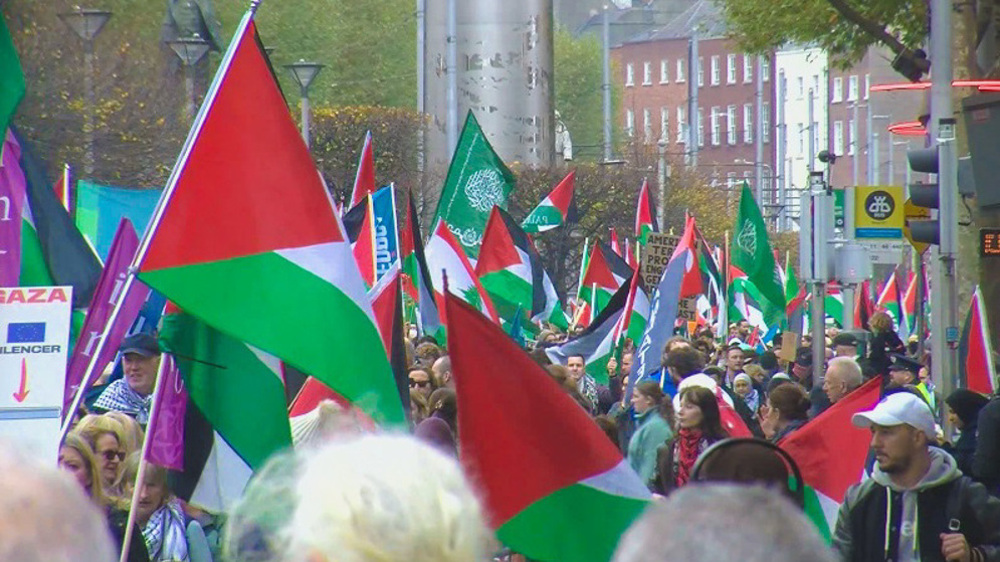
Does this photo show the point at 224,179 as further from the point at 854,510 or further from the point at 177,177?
the point at 854,510

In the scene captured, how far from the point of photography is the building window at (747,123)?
116562 mm

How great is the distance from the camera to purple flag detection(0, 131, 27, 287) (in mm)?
7836

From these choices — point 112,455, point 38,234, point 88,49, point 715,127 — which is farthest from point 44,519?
point 715,127

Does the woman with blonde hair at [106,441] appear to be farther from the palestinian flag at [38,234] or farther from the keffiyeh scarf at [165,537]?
the palestinian flag at [38,234]

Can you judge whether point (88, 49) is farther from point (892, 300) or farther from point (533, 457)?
point (533, 457)

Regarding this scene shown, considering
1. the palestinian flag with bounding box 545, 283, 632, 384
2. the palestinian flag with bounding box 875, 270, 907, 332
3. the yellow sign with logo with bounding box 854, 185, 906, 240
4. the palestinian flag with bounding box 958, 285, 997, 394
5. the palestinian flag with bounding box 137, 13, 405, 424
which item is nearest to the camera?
the palestinian flag with bounding box 137, 13, 405, 424

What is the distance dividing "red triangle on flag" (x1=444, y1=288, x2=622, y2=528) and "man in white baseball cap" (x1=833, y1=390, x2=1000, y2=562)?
99 centimetres

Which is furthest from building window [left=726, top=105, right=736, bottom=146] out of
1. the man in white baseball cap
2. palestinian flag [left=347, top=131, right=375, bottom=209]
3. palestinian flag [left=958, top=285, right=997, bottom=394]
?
the man in white baseball cap

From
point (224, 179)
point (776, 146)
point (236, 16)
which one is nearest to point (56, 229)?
point (224, 179)

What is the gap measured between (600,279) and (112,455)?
50.2 feet

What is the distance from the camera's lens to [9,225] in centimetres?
805

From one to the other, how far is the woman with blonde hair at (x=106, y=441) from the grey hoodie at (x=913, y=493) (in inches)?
106

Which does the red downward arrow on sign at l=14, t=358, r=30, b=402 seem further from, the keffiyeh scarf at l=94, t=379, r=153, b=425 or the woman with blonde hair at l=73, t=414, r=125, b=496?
the keffiyeh scarf at l=94, t=379, r=153, b=425

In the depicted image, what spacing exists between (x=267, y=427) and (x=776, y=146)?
322ft
